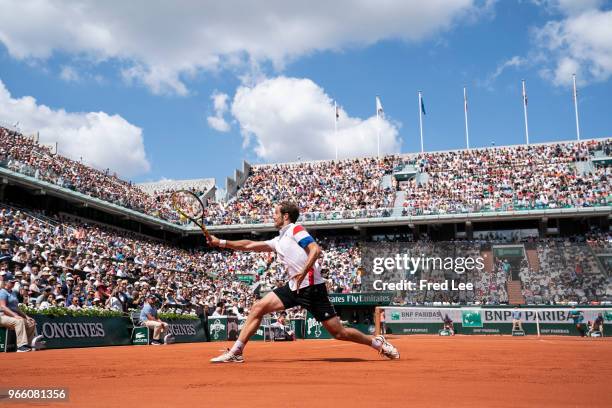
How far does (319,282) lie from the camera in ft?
27.6

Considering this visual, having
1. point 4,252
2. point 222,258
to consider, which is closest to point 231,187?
point 222,258

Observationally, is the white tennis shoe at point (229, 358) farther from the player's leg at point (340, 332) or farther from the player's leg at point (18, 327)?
the player's leg at point (18, 327)

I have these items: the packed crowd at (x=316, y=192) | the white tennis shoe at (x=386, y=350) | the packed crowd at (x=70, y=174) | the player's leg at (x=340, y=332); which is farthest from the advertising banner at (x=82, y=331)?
the packed crowd at (x=316, y=192)

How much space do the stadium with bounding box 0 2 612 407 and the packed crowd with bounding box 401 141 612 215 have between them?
0.58ft

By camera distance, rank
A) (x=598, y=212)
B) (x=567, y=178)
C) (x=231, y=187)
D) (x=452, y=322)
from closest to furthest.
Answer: (x=452, y=322) → (x=598, y=212) → (x=567, y=178) → (x=231, y=187)

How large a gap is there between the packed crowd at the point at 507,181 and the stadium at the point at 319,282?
176mm

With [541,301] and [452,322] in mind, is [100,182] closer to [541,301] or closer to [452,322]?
[452,322]

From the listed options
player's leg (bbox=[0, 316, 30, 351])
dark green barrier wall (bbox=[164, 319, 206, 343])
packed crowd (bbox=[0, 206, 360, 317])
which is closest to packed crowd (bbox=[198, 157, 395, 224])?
packed crowd (bbox=[0, 206, 360, 317])

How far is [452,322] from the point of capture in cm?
3284

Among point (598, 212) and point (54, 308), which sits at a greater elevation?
point (598, 212)

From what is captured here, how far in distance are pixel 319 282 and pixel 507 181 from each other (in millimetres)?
43123

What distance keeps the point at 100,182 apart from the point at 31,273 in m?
24.8

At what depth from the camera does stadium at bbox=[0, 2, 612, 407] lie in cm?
636

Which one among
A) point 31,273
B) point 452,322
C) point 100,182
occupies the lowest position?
point 452,322
